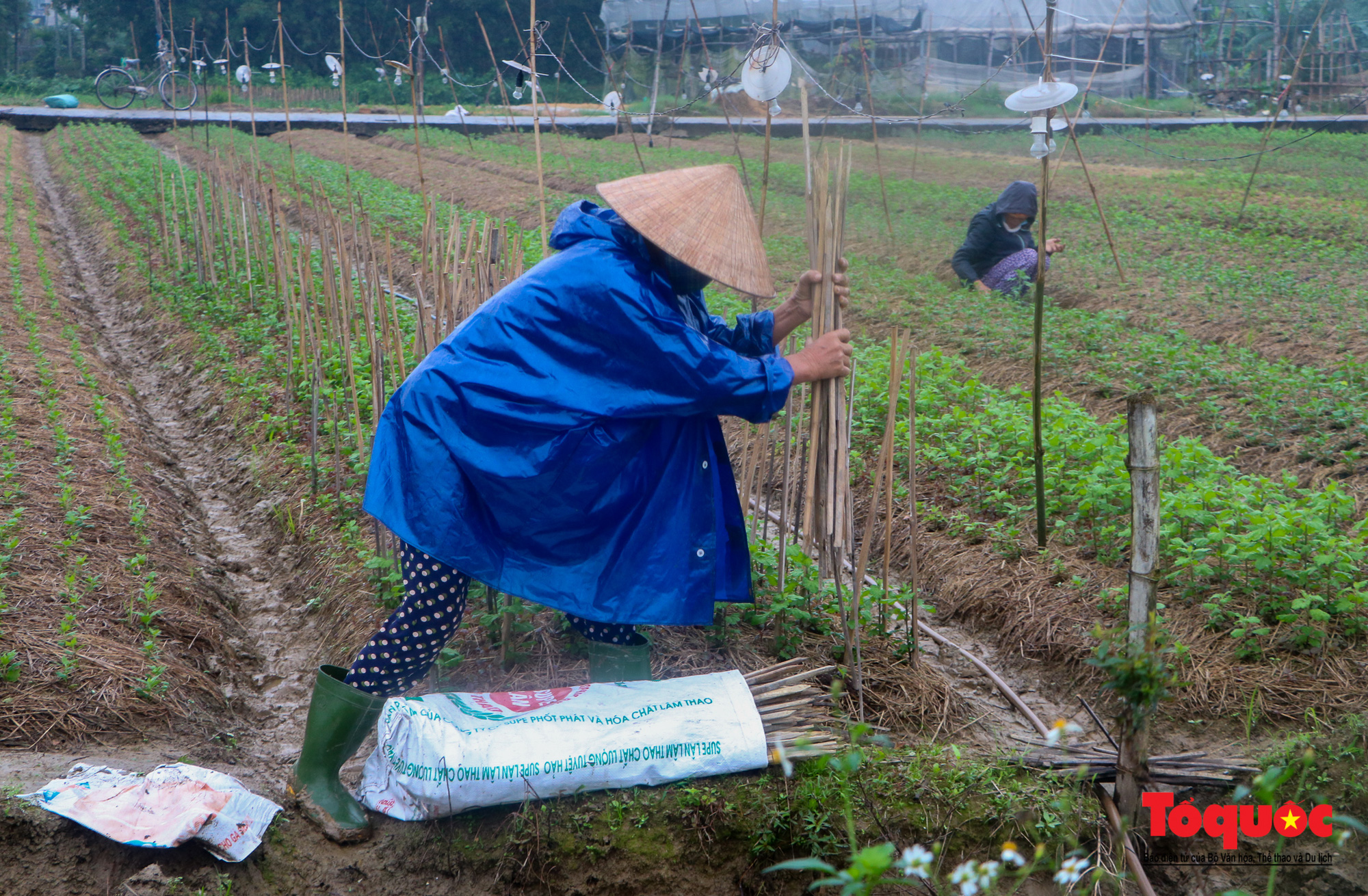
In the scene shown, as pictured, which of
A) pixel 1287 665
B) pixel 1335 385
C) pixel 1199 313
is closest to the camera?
pixel 1287 665

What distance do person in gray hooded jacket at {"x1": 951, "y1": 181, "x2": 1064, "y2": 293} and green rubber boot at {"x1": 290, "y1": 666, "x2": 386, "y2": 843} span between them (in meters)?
5.69

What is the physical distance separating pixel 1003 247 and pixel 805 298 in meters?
5.28

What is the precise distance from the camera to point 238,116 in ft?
67.2

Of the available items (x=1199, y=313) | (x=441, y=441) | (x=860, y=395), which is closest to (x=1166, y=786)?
(x=441, y=441)

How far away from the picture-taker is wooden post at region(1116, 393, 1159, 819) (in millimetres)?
1852

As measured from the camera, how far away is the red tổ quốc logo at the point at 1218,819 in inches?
76.9

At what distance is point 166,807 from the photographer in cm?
195

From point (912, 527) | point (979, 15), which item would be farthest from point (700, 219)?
point (979, 15)

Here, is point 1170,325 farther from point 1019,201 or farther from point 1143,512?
point 1143,512

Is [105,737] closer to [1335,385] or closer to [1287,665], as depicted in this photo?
[1287,665]

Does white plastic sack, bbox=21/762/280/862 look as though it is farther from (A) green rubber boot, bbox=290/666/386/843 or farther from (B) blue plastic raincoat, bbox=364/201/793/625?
(B) blue plastic raincoat, bbox=364/201/793/625

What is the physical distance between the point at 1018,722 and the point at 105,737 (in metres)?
2.27

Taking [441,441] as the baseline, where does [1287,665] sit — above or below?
below

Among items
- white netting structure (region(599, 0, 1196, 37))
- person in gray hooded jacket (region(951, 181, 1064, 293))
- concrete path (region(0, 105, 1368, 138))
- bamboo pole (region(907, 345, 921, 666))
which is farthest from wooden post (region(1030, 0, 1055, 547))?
white netting structure (region(599, 0, 1196, 37))
